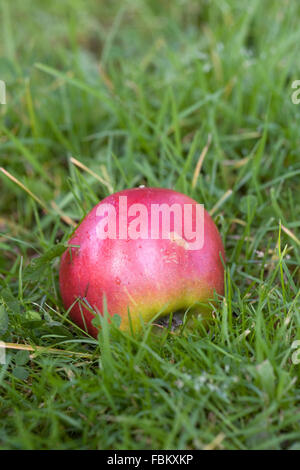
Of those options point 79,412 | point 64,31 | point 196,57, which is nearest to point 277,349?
point 79,412

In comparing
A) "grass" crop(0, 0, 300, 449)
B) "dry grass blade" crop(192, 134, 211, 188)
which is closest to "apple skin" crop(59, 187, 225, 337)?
"grass" crop(0, 0, 300, 449)

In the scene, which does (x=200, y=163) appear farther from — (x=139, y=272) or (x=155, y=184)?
(x=139, y=272)

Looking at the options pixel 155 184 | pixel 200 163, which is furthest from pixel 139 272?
pixel 200 163

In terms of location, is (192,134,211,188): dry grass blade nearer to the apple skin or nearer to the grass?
the grass

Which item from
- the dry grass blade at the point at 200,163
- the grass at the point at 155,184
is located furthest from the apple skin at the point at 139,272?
the dry grass blade at the point at 200,163

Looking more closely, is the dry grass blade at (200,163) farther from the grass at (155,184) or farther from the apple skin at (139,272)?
the apple skin at (139,272)

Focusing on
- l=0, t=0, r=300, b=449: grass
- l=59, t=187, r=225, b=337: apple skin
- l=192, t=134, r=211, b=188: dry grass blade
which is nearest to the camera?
l=0, t=0, r=300, b=449: grass

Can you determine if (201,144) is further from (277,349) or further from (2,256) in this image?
(277,349)
